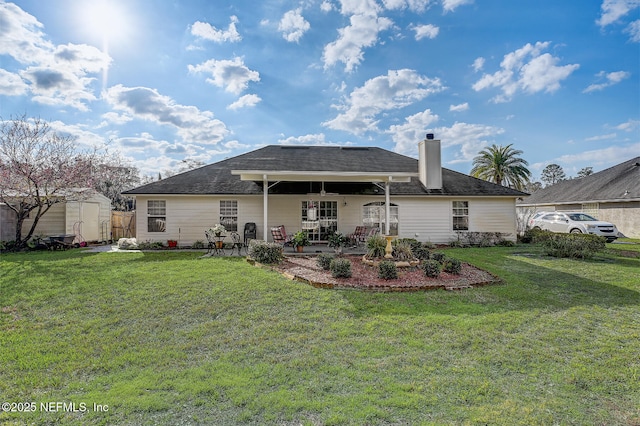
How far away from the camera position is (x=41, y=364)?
11.4 ft

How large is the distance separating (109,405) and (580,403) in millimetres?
4351

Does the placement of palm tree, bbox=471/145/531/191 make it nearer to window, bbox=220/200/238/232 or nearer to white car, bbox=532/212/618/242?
white car, bbox=532/212/618/242

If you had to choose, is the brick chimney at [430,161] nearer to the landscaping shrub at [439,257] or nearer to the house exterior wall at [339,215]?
the house exterior wall at [339,215]

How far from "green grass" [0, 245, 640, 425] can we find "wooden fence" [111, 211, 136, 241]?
1178 cm

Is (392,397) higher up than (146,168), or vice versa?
(146,168)

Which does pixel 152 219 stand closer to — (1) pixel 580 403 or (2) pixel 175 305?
(2) pixel 175 305

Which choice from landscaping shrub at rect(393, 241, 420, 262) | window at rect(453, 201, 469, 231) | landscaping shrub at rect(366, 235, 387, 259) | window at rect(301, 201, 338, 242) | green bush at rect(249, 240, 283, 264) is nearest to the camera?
landscaping shrub at rect(393, 241, 420, 262)

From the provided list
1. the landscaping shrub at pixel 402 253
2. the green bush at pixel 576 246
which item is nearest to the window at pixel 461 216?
the green bush at pixel 576 246

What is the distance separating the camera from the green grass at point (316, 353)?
2.65 meters

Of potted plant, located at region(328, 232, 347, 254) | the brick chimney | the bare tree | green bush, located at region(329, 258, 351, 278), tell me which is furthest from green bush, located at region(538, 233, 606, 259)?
the bare tree

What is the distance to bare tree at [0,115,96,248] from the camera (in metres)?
13.0

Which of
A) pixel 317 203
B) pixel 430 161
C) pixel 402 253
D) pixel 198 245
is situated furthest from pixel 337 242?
pixel 198 245

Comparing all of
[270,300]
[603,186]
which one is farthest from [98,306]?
[603,186]

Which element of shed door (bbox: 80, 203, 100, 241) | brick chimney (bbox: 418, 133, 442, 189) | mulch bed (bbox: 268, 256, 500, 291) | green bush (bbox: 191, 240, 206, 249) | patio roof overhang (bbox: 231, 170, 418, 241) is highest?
brick chimney (bbox: 418, 133, 442, 189)
